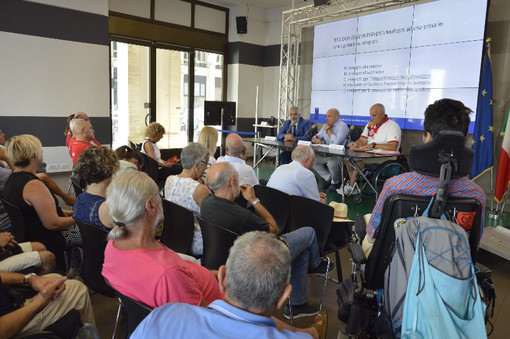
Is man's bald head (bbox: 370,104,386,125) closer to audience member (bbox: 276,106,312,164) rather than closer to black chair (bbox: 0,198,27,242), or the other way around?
audience member (bbox: 276,106,312,164)

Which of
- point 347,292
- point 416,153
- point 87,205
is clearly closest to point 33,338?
point 87,205

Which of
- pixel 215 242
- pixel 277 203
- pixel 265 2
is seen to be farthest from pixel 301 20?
pixel 215 242

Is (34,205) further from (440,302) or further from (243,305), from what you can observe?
(440,302)

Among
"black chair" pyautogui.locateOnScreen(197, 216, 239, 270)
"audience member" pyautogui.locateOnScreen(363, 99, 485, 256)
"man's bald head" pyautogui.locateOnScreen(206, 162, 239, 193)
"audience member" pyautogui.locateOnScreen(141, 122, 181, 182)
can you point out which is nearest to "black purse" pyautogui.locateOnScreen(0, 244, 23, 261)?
"black chair" pyautogui.locateOnScreen(197, 216, 239, 270)

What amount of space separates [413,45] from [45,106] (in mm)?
6523

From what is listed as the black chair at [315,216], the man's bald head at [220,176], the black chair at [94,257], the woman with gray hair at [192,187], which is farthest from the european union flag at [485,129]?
the black chair at [94,257]

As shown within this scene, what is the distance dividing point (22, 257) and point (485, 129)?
18.0 ft

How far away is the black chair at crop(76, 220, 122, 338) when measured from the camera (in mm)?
1961

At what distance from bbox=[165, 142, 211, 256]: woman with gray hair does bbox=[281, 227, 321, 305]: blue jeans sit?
0.59 m

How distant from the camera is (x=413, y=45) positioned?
6328mm

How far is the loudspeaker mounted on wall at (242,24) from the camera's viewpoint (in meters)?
9.59

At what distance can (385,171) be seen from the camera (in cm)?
572

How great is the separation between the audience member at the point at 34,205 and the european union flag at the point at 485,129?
16.5ft

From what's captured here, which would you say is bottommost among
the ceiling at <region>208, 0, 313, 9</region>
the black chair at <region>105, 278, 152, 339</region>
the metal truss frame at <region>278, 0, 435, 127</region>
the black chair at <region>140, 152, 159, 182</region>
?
the black chair at <region>105, 278, 152, 339</region>
